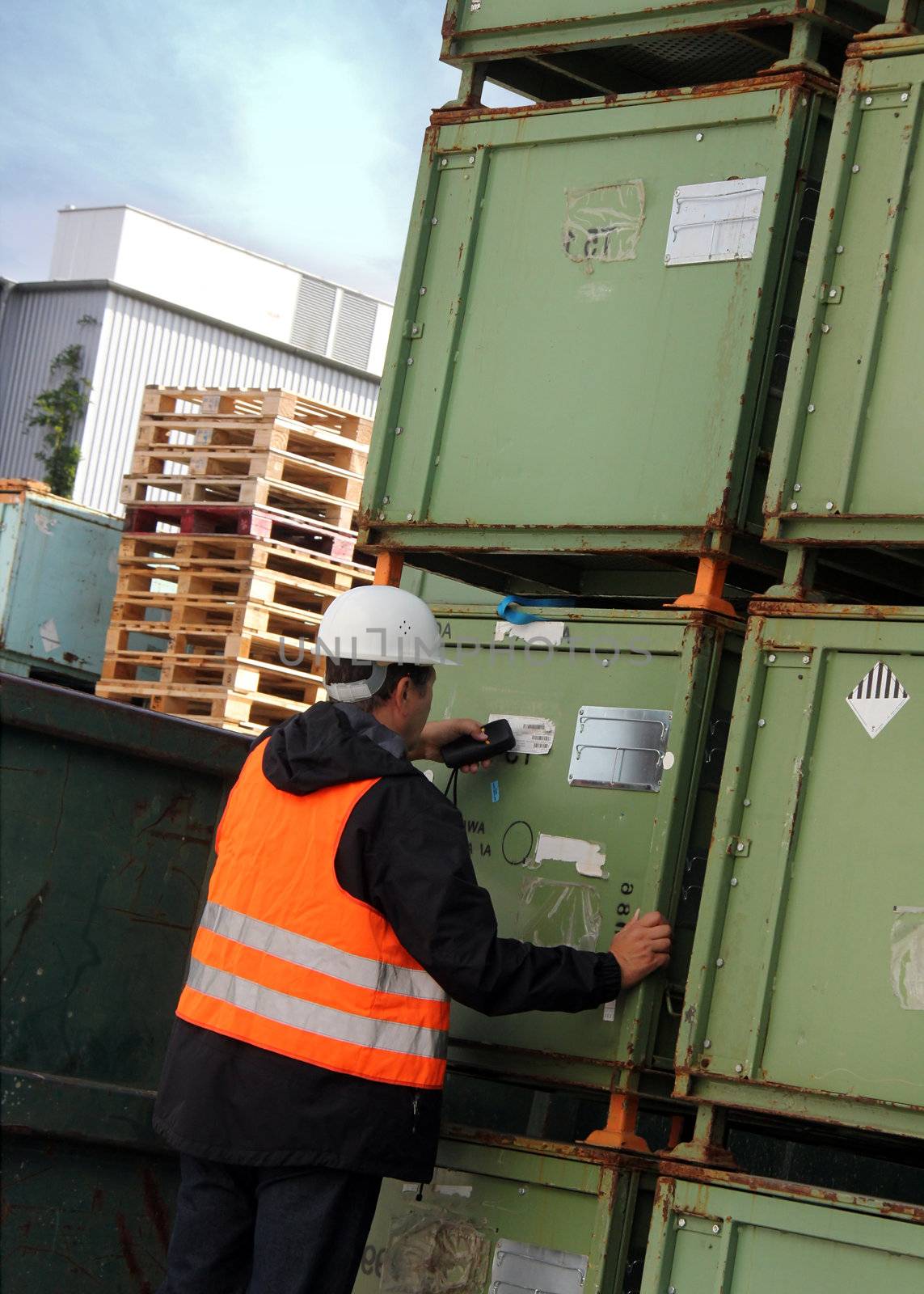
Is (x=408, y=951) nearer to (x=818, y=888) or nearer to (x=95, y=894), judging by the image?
(x=818, y=888)

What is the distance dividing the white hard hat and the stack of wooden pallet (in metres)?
4.23

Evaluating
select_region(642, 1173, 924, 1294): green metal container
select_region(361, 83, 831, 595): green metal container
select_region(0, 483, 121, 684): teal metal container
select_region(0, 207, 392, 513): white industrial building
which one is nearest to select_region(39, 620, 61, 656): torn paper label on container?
select_region(0, 483, 121, 684): teal metal container

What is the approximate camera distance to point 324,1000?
2867 millimetres

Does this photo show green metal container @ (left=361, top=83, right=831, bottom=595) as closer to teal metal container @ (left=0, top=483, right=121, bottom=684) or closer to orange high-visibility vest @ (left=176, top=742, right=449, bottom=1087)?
orange high-visibility vest @ (left=176, top=742, right=449, bottom=1087)

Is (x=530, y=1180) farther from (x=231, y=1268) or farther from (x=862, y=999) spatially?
(x=862, y=999)

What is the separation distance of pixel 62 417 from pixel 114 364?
83cm

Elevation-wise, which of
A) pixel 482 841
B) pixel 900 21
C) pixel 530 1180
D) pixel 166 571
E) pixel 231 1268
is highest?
pixel 900 21

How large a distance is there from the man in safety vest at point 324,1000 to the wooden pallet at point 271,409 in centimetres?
500

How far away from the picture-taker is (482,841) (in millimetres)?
3479

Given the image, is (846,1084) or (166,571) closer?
(846,1084)

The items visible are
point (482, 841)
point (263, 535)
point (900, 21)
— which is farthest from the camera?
point (263, 535)

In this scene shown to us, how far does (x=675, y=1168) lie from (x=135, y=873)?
1377 mm

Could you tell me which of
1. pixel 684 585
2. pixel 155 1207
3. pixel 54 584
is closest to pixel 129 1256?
pixel 155 1207

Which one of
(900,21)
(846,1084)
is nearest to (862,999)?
(846,1084)
